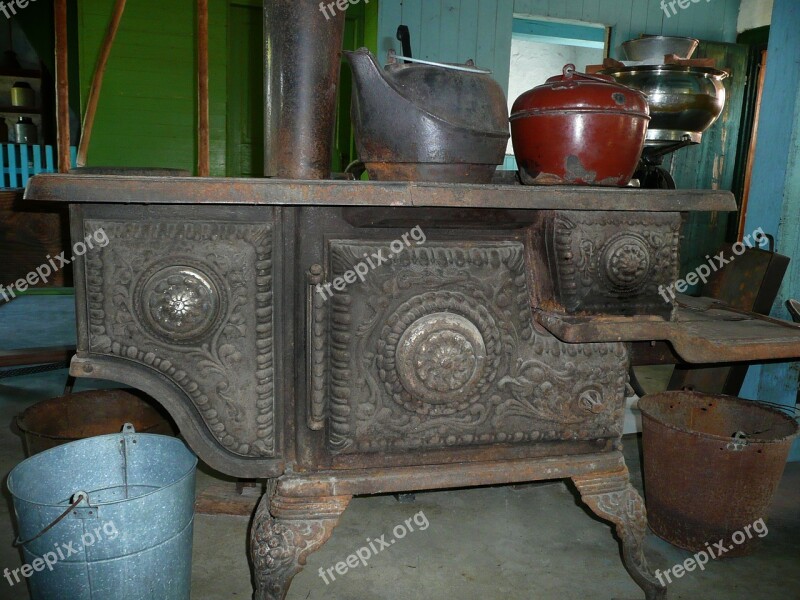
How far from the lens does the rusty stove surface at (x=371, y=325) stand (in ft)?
4.01

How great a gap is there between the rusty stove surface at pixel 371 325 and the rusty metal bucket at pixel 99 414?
896 millimetres

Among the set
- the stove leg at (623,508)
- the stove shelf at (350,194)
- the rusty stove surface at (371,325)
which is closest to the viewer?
the stove shelf at (350,194)

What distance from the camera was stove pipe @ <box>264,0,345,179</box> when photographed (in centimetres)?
138

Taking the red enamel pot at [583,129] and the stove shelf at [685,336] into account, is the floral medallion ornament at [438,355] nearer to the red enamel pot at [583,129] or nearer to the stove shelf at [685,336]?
the stove shelf at [685,336]

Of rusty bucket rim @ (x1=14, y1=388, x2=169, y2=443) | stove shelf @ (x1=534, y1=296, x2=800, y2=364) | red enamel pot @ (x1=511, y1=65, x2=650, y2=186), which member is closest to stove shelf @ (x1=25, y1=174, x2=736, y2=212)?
red enamel pot @ (x1=511, y1=65, x2=650, y2=186)

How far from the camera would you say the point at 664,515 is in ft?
6.52

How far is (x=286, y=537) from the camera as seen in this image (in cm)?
133

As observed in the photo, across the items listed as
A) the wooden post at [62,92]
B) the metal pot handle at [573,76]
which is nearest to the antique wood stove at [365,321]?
the metal pot handle at [573,76]

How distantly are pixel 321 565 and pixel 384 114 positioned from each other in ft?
4.09

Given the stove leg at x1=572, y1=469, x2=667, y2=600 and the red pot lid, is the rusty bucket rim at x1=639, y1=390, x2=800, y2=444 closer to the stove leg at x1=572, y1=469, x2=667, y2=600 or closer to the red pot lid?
the stove leg at x1=572, y1=469, x2=667, y2=600

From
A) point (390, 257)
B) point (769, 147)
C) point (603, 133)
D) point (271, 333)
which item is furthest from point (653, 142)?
point (271, 333)

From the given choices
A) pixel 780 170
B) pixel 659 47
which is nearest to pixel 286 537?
pixel 780 170

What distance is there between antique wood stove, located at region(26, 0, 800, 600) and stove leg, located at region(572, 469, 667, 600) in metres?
0.08

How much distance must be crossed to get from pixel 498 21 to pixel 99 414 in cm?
356
